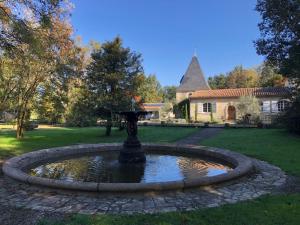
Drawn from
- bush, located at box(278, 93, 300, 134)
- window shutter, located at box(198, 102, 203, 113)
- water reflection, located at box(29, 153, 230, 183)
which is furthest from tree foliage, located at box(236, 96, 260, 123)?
water reflection, located at box(29, 153, 230, 183)

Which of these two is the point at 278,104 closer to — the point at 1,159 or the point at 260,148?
the point at 260,148

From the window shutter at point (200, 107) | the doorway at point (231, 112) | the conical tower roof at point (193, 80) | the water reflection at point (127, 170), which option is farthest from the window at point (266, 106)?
the water reflection at point (127, 170)

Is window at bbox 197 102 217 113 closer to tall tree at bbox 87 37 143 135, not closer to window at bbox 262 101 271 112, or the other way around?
window at bbox 262 101 271 112

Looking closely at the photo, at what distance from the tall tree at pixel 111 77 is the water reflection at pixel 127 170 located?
7652mm

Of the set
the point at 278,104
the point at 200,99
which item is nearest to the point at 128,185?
the point at 278,104

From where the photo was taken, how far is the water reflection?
7840 mm

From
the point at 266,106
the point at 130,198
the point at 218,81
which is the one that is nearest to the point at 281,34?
the point at 130,198

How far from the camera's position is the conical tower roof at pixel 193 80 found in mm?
47594

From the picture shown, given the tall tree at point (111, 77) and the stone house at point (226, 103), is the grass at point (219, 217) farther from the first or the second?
the stone house at point (226, 103)

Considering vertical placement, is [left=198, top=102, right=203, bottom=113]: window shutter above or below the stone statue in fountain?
above

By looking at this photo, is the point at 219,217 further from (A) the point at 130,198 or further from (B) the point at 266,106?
(B) the point at 266,106

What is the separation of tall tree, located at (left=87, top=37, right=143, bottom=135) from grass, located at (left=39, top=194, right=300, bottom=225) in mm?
13348

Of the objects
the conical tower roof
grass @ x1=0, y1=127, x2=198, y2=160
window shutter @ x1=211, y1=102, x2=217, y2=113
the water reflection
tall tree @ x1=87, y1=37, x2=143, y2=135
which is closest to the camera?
the water reflection

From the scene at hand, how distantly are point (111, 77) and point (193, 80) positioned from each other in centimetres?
3227
